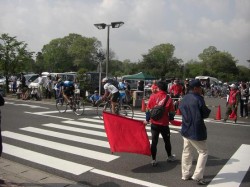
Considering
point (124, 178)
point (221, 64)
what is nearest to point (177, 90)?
point (124, 178)

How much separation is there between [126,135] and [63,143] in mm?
2643

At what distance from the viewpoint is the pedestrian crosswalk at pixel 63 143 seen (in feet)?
21.1

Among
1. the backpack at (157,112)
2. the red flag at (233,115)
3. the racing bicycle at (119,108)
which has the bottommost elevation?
the red flag at (233,115)

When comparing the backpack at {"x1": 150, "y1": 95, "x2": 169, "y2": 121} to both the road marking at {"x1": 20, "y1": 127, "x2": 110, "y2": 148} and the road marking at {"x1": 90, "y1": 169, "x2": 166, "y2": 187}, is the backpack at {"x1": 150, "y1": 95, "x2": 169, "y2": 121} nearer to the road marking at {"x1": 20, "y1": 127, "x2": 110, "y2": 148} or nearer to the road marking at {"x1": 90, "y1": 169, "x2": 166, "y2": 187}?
the road marking at {"x1": 90, "y1": 169, "x2": 166, "y2": 187}

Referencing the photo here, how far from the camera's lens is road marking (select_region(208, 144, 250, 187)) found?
17.3 ft

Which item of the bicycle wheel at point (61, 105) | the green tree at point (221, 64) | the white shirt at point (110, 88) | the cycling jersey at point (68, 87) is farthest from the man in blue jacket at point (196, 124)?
the green tree at point (221, 64)

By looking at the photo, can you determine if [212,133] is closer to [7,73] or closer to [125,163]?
[125,163]

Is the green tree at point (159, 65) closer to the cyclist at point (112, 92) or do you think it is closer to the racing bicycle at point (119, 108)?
the racing bicycle at point (119, 108)

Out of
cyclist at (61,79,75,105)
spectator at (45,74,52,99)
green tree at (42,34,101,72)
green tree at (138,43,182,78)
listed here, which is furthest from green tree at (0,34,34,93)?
green tree at (42,34,101,72)

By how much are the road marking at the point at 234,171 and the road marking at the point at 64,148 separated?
231cm

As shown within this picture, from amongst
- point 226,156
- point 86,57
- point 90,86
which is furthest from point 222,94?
point 86,57

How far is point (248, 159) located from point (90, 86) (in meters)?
15.1

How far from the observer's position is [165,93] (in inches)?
242

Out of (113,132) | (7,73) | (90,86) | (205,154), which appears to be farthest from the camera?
(7,73)
